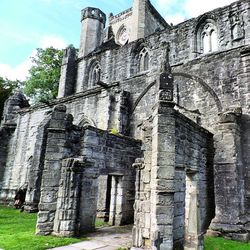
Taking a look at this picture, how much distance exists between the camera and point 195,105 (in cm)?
1127

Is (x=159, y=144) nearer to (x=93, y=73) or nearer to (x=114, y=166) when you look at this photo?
(x=114, y=166)

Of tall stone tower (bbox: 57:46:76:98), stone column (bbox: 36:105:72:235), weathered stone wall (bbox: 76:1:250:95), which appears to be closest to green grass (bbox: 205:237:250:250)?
stone column (bbox: 36:105:72:235)

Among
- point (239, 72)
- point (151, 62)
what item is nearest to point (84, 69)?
point (151, 62)

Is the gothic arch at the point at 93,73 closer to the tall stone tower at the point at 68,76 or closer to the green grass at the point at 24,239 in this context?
the tall stone tower at the point at 68,76

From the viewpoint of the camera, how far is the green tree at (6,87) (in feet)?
86.1

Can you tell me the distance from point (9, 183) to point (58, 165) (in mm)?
11996

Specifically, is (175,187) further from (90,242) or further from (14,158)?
(14,158)

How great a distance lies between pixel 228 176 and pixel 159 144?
3588mm

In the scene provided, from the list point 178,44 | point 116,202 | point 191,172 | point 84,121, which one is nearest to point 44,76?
point 84,121

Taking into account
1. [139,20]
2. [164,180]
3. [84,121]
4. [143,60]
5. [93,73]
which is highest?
[139,20]

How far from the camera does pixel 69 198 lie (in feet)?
25.9

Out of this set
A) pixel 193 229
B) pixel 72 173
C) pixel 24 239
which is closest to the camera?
pixel 193 229

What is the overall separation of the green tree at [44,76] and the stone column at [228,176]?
2258cm

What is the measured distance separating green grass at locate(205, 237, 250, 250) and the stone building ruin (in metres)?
0.42
